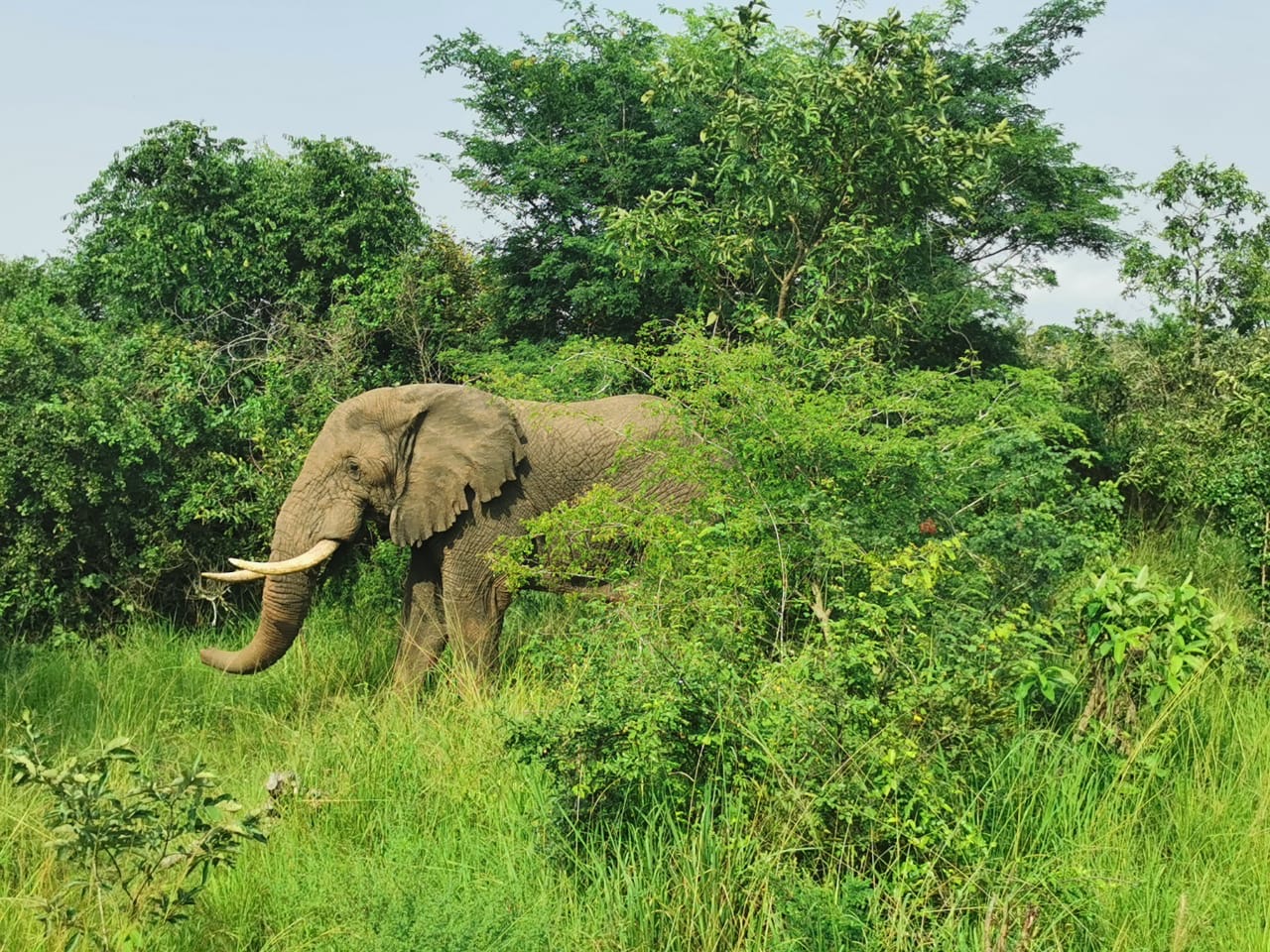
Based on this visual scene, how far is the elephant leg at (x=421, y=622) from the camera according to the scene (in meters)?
7.88

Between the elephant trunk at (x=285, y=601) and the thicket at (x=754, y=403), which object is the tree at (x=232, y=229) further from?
the elephant trunk at (x=285, y=601)

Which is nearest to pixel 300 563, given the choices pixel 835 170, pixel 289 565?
pixel 289 565

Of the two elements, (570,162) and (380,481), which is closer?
(380,481)

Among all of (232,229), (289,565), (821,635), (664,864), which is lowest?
(664,864)

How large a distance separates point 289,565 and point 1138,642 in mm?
4735

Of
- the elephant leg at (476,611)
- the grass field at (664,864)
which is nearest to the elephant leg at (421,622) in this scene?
the elephant leg at (476,611)

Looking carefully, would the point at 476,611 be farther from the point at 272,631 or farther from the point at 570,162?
the point at 570,162

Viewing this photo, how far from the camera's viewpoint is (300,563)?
777cm

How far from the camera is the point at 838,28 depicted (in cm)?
851

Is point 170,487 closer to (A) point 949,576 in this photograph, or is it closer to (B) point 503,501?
(B) point 503,501

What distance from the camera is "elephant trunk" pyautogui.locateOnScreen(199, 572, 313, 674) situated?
7824 mm

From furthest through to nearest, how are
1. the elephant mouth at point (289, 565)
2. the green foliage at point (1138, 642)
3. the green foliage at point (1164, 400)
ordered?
the green foliage at point (1164, 400) < the elephant mouth at point (289, 565) < the green foliage at point (1138, 642)

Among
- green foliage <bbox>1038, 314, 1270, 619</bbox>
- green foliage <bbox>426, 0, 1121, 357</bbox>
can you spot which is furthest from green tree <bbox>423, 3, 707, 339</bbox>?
green foliage <bbox>1038, 314, 1270, 619</bbox>

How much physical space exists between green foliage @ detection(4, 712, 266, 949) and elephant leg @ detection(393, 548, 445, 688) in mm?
3359
